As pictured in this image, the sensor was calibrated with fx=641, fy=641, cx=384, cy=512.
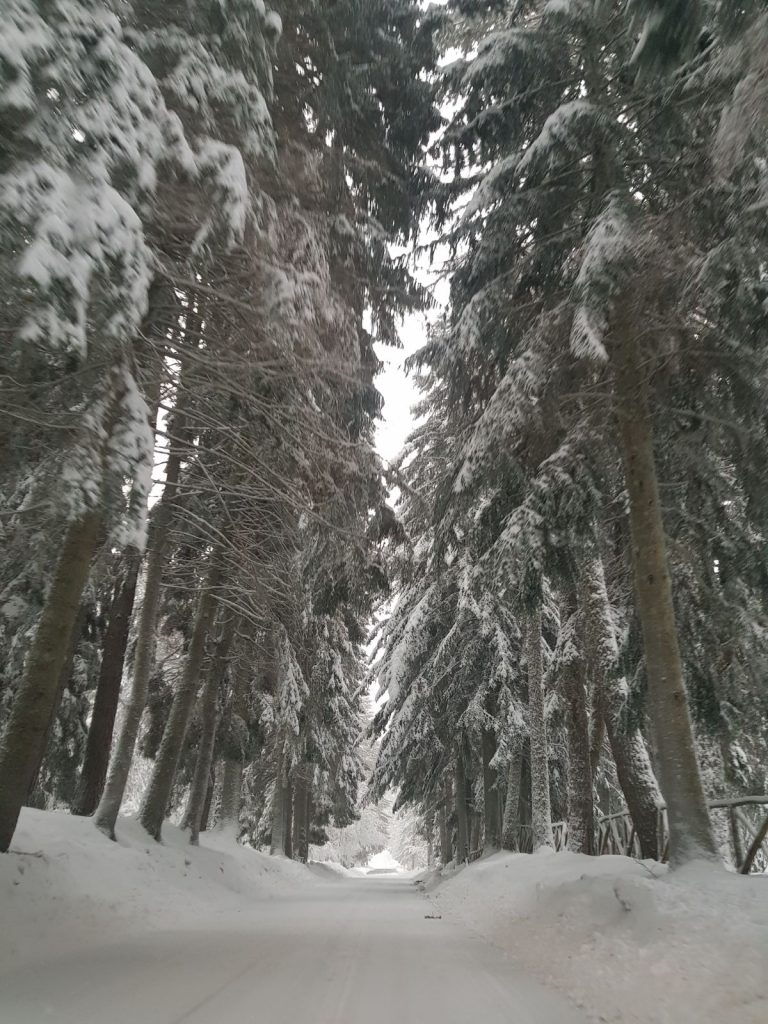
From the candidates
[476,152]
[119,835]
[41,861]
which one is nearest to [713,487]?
[476,152]

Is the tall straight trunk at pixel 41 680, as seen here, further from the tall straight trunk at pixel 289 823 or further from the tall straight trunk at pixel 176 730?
the tall straight trunk at pixel 289 823

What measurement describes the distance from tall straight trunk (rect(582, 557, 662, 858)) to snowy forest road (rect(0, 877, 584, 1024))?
3.16 m

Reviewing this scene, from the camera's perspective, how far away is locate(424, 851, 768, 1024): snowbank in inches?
141

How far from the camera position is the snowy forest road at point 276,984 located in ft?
12.1

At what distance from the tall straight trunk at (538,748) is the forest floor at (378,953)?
280 cm

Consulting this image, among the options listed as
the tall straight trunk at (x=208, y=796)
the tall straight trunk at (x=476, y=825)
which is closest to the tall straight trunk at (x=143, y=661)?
the tall straight trunk at (x=208, y=796)

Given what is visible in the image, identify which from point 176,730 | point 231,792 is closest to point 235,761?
point 231,792

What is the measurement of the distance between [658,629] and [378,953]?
415 centimetres

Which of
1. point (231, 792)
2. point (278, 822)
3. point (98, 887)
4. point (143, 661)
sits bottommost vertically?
point (98, 887)

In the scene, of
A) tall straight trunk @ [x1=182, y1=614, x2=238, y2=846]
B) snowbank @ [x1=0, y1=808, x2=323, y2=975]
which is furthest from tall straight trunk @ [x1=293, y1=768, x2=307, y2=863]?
snowbank @ [x1=0, y1=808, x2=323, y2=975]

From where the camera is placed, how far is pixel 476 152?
31.3 ft

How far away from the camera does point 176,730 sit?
1166cm

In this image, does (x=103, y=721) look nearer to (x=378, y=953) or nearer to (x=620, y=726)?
(x=378, y=953)

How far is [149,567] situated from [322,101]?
738cm
